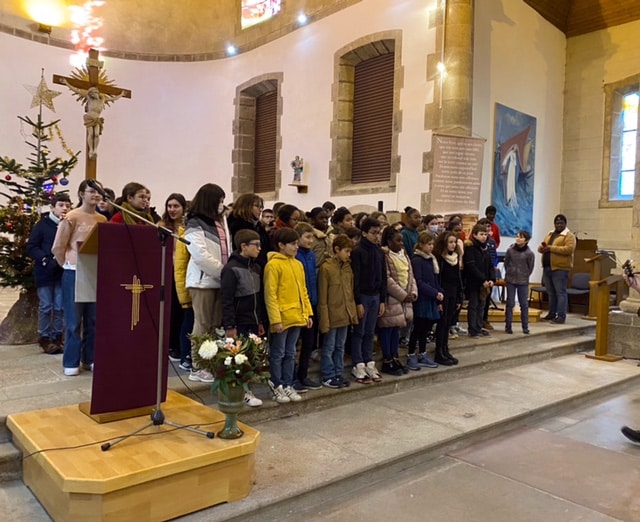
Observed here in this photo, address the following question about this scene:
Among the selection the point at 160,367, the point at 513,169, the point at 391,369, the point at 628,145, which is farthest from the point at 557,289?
the point at 160,367

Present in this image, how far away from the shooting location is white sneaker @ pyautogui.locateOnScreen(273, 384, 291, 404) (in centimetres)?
397

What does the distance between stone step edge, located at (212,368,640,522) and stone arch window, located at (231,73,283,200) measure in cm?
863

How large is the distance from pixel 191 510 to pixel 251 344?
32.7 inches

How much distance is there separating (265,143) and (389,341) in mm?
8592

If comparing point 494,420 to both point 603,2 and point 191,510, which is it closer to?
point 191,510

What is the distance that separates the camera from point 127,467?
7.75 feet

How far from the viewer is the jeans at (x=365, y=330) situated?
180 inches

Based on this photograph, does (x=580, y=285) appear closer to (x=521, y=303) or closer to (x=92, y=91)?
(x=521, y=303)

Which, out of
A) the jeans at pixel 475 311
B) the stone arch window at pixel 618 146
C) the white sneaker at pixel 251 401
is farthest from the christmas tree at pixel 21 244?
the stone arch window at pixel 618 146

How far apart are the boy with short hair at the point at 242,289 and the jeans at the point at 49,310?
1776 millimetres

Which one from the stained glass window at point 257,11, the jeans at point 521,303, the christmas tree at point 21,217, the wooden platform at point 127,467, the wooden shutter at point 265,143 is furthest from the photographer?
the wooden shutter at point 265,143

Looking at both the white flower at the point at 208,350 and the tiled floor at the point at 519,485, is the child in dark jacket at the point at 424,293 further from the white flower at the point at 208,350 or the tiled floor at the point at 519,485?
the white flower at the point at 208,350

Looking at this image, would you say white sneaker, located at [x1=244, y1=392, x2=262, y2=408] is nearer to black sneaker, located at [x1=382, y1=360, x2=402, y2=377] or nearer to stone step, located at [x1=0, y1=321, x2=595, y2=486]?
stone step, located at [x1=0, y1=321, x2=595, y2=486]

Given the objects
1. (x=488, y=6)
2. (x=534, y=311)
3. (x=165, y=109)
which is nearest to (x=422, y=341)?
(x=534, y=311)
